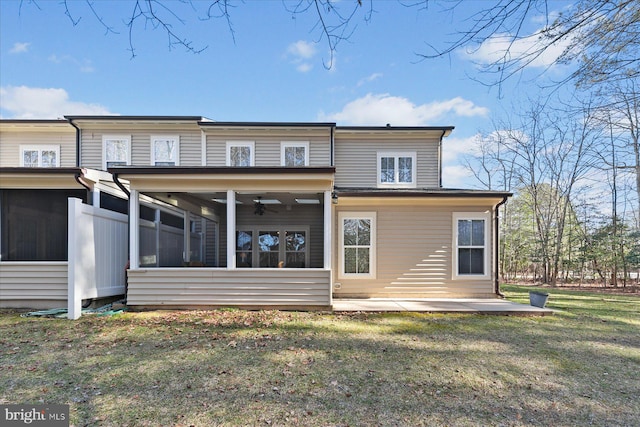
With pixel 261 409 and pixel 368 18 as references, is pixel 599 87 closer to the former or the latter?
pixel 368 18

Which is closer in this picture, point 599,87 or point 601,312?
point 599,87

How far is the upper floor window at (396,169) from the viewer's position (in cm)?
1095

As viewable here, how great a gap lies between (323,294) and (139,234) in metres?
4.38

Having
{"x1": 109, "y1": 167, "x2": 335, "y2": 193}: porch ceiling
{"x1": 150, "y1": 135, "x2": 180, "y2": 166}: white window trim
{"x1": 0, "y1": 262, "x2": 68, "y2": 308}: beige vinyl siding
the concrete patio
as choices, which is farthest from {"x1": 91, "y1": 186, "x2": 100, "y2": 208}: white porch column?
the concrete patio

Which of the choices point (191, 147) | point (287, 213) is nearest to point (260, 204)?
point (287, 213)

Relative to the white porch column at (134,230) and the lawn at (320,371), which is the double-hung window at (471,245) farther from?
the white porch column at (134,230)

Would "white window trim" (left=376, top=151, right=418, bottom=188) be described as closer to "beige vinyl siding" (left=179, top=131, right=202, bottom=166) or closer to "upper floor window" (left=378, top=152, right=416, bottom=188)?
"upper floor window" (left=378, top=152, right=416, bottom=188)

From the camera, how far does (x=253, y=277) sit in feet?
22.6

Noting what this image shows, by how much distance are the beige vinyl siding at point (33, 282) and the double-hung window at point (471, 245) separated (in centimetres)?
945

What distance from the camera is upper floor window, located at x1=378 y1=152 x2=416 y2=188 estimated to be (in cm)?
1095

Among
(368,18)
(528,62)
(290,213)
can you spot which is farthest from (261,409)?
(290,213)

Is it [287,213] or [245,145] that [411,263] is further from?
[245,145]

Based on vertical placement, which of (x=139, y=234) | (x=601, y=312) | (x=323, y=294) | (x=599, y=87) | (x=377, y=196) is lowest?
(x=601, y=312)

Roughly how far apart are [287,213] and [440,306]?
610 cm
